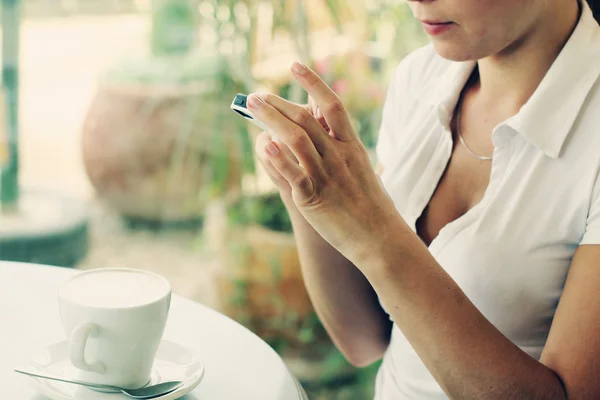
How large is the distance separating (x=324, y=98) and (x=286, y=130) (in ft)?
0.19

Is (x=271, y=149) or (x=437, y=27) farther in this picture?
(x=437, y=27)

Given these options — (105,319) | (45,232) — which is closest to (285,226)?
(45,232)

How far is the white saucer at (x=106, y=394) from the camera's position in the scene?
607 mm

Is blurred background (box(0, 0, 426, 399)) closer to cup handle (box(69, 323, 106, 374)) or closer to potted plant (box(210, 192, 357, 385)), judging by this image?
potted plant (box(210, 192, 357, 385))

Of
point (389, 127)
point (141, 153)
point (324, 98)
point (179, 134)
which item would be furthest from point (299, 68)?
point (141, 153)

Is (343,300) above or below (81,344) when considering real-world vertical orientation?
below

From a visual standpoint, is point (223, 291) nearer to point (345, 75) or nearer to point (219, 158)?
point (219, 158)

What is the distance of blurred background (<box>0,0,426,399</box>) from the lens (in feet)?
6.03

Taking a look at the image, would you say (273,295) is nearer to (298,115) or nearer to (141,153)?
(141,153)

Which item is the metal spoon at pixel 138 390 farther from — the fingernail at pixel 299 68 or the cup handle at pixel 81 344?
the fingernail at pixel 299 68

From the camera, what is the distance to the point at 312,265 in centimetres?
98

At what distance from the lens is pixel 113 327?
0.61m

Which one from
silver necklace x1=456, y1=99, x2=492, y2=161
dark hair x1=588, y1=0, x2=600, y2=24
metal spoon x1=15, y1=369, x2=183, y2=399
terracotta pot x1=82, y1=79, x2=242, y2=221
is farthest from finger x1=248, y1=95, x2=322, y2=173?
terracotta pot x1=82, y1=79, x2=242, y2=221

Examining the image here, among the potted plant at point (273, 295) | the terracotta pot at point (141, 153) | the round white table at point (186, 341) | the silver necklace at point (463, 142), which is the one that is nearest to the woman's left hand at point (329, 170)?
the round white table at point (186, 341)
